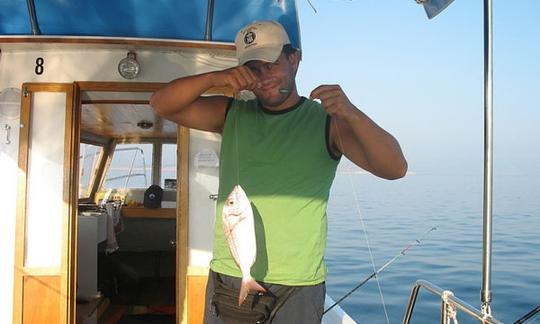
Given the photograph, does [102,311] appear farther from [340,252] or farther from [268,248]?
[340,252]

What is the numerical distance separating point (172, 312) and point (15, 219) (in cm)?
254

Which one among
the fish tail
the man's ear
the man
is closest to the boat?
the man's ear

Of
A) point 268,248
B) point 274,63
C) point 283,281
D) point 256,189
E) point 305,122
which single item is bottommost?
point 283,281

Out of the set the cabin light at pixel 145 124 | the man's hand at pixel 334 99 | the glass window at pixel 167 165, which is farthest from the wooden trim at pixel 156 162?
the man's hand at pixel 334 99

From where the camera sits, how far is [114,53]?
416cm

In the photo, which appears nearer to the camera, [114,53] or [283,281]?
[283,281]

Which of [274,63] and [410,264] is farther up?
[274,63]

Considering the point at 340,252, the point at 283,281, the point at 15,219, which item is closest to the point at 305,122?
the point at 283,281

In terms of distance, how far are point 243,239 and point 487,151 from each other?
103 cm

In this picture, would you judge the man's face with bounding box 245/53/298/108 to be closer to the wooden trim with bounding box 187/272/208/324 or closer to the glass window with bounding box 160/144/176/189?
the wooden trim with bounding box 187/272/208/324

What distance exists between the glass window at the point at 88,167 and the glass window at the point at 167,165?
3.56 feet

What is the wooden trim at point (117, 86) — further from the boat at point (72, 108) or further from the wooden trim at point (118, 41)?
the wooden trim at point (118, 41)

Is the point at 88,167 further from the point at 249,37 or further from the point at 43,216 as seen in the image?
the point at 249,37

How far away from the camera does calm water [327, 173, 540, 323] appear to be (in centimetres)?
823
